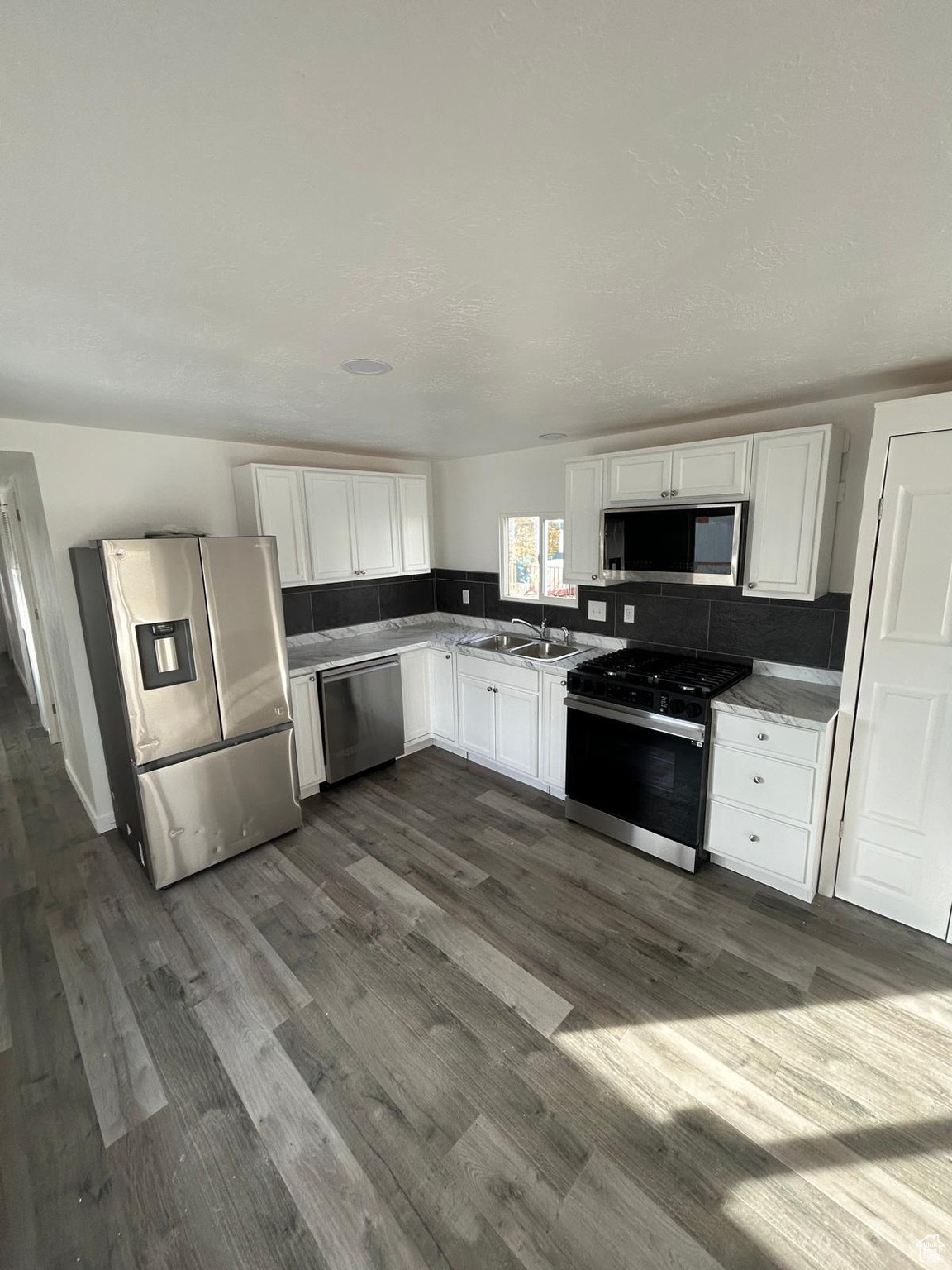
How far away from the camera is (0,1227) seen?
1.37 m

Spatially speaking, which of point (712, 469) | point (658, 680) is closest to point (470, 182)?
point (712, 469)

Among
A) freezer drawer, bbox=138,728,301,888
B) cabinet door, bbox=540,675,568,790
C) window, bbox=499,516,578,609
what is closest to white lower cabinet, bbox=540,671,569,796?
cabinet door, bbox=540,675,568,790

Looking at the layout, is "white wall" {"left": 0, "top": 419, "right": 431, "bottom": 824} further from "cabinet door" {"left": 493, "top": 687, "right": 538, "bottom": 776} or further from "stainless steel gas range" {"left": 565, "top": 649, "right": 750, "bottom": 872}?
"stainless steel gas range" {"left": 565, "top": 649, "right": 750, "bottom": 872}

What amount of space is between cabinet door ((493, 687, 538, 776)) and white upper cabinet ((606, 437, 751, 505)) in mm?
1365

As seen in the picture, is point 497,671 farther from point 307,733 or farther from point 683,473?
point 683,473

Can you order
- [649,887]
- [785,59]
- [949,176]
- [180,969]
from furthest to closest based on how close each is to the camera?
[649,887] < [180,969] < [949,176] < [785,59]

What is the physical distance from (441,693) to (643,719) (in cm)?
175

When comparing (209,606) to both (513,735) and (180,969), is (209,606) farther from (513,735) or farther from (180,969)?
(513,735)

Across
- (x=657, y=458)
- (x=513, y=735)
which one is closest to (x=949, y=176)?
(x=657, y=458)

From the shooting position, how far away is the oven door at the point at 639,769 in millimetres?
2639

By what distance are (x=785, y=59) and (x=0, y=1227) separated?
2932 mm

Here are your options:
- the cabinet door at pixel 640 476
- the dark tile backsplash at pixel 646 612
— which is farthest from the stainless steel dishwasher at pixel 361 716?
the cabinet door at pixel 640 476

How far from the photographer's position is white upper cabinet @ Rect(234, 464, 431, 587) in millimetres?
3402

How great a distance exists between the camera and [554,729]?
3.33 meters
